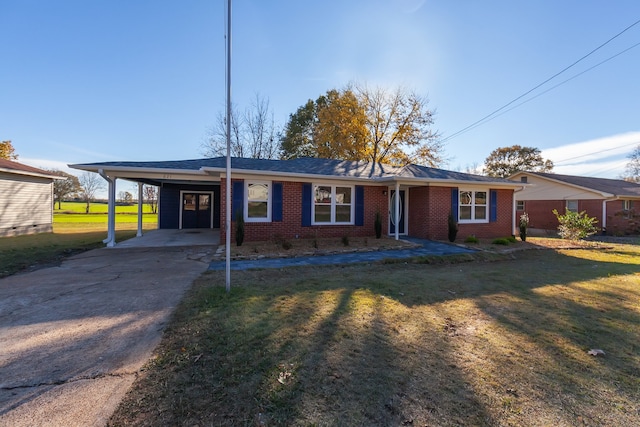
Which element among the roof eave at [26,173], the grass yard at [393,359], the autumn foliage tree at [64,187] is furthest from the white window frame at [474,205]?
the autumn foliage tree at [64,187]

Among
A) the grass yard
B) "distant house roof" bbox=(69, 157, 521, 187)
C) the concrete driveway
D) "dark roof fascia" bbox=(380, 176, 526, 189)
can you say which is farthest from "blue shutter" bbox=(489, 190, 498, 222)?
the concrete driveway

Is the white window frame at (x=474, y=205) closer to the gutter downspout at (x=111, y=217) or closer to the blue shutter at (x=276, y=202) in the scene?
the blue shutter at (x=276, y=202)

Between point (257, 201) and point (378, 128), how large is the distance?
17.7 meters

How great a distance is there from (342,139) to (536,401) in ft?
77.4

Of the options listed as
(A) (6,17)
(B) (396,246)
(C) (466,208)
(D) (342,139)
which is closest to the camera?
(A) (6,17)

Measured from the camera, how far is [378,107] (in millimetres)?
24594

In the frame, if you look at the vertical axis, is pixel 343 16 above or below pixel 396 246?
above

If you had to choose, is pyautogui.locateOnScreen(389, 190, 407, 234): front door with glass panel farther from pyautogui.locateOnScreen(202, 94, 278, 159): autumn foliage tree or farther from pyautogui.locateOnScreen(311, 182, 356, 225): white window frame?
Result: pyautogui.locateOnScreen(202, 94, 278, 159): autumn foliage tree

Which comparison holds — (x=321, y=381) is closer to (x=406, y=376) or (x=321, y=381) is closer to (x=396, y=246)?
(x=406, y=376)

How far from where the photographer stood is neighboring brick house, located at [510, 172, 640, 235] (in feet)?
60.6

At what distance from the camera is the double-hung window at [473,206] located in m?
12.3

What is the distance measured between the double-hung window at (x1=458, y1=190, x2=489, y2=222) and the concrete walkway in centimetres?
275

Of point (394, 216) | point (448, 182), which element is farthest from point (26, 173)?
point (448, 182)

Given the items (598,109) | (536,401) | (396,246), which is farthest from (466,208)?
(536,401)
